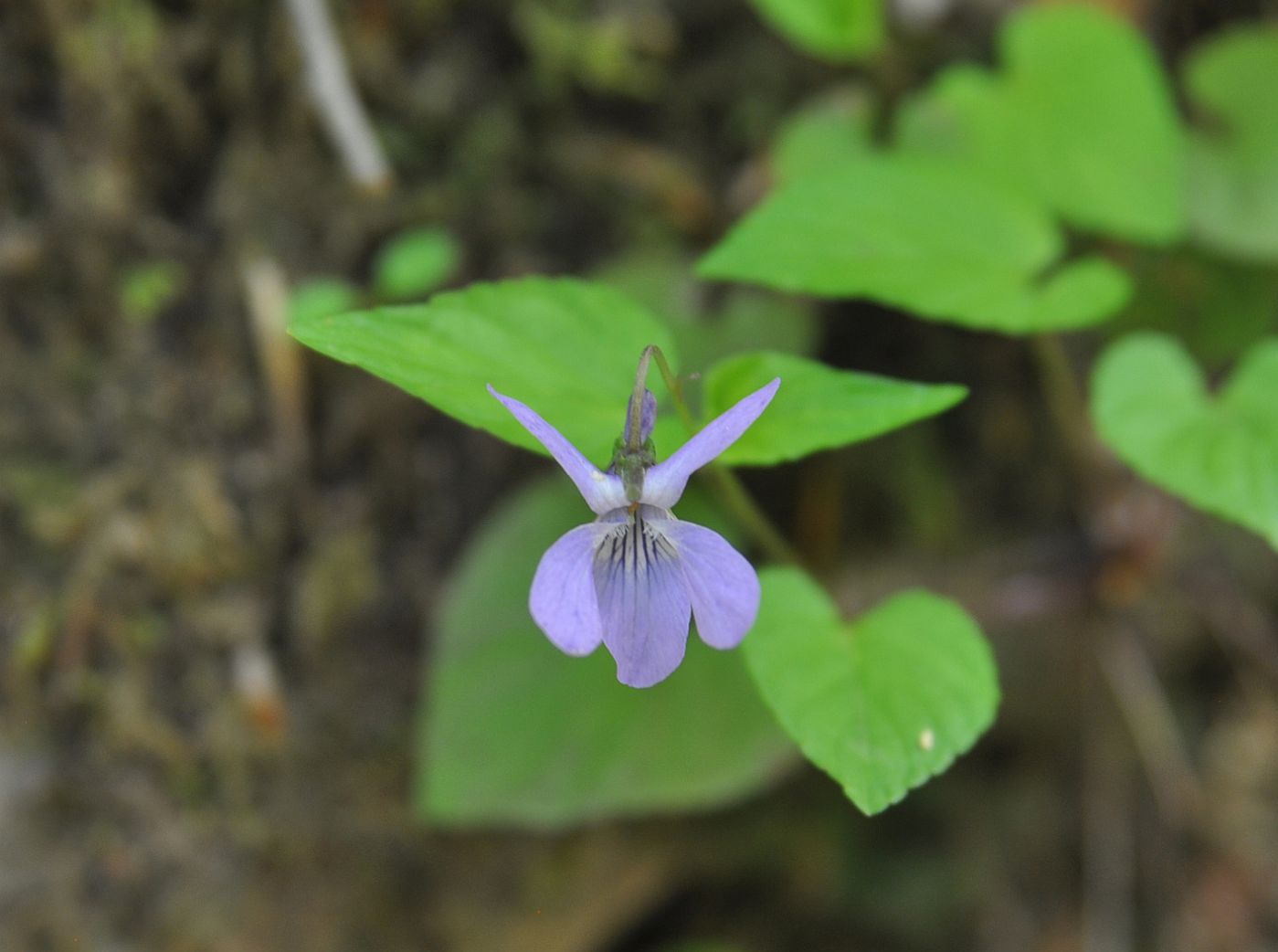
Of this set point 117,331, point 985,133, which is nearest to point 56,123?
point 117,331

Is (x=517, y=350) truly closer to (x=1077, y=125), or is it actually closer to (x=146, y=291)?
(x=146, y=291)

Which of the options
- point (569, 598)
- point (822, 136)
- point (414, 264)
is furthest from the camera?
point (822, 136)

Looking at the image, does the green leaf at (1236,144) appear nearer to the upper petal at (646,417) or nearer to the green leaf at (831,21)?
the green leaf at (831,21)

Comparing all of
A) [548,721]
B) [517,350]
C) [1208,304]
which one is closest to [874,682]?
[517,350]

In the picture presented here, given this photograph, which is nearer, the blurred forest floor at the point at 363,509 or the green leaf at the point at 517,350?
the green leaf at the point at 517,350

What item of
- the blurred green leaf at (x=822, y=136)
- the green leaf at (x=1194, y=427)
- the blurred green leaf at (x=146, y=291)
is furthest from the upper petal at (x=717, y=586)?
the blurred green leaf at (x=146, y=291)

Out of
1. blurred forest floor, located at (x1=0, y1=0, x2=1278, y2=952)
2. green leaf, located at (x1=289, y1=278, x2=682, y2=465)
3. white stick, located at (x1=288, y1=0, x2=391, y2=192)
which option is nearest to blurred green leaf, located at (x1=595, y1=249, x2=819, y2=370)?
blurred forest floor, located at (x1=0, y1=0, x2=1278, y2=952)
